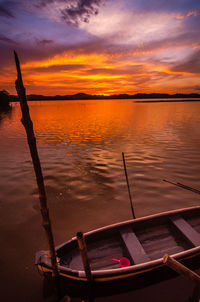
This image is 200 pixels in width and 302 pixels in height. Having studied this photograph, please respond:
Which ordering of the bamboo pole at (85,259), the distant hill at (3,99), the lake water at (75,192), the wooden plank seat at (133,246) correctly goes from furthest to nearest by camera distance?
1. the distant hill at (3,99)
2. the lake water at (75,192)
3. the wooden plank seat at (133,246)
4. the bamboo pole at (85,259)

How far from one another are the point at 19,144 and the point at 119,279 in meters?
22.0

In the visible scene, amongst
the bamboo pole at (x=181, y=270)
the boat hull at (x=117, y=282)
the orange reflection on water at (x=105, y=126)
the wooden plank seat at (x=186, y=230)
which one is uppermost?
the bamboo pole at (x=181, y=270)

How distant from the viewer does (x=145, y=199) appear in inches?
414

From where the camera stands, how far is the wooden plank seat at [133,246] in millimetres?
5527

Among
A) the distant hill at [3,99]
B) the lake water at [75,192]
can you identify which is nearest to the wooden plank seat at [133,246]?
the lake water at [75,192]

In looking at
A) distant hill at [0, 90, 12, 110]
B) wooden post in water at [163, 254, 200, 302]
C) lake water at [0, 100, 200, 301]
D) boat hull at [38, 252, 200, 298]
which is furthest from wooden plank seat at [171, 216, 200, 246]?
distant hill at [0, 90, 12, 110]

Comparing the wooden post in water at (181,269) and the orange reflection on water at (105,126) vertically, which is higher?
the wooden post in water at (181,269)

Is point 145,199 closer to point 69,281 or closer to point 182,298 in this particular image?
point 182,298

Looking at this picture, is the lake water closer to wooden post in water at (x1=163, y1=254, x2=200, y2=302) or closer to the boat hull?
the boat hull

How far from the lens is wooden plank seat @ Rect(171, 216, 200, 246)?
6191mm

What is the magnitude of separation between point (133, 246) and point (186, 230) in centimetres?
228

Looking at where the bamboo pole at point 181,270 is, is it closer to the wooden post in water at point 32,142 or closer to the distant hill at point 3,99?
the wooden post in water at point 32,142

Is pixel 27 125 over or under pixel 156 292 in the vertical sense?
over

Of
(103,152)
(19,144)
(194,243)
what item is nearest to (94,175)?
(103,152)
